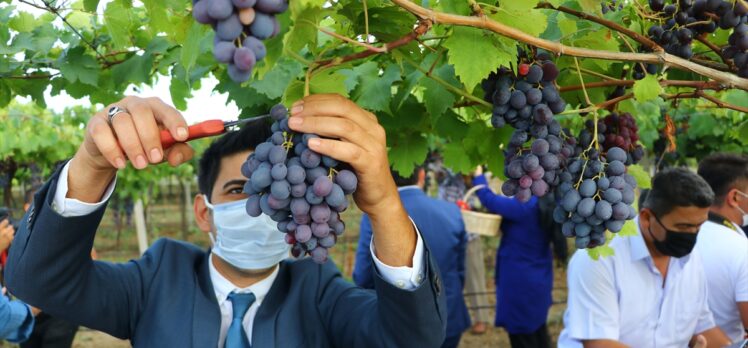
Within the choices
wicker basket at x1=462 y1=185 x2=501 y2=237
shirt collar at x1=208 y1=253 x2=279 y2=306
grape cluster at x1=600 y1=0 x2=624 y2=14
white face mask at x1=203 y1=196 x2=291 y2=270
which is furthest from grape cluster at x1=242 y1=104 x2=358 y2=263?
wicker basket at x1=462 y1=185 x2=501 y2=237

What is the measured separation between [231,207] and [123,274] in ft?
1.35

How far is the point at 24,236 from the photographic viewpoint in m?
1.59

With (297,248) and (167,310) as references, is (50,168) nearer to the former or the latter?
(167,310)

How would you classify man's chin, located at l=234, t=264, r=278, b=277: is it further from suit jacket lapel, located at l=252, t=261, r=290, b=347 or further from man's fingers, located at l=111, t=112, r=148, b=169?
man's fingers, located at l=111, t=112, r=148, b=169

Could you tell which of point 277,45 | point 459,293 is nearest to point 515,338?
point 459,293

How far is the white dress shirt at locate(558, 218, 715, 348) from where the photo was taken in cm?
294

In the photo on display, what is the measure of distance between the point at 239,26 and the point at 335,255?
44.8 ft

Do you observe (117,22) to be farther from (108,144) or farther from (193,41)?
(193,41)

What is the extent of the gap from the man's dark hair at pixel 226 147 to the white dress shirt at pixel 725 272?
247cm

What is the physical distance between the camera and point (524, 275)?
552 cm

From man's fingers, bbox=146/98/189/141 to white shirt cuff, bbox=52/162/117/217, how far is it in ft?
0.98

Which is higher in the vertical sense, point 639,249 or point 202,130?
point 202,130

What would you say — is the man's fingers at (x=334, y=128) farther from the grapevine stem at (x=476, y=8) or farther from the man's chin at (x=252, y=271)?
the man's chin at (x=252, y=271)

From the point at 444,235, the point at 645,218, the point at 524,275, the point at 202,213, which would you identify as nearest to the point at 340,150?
the point at 202,213
